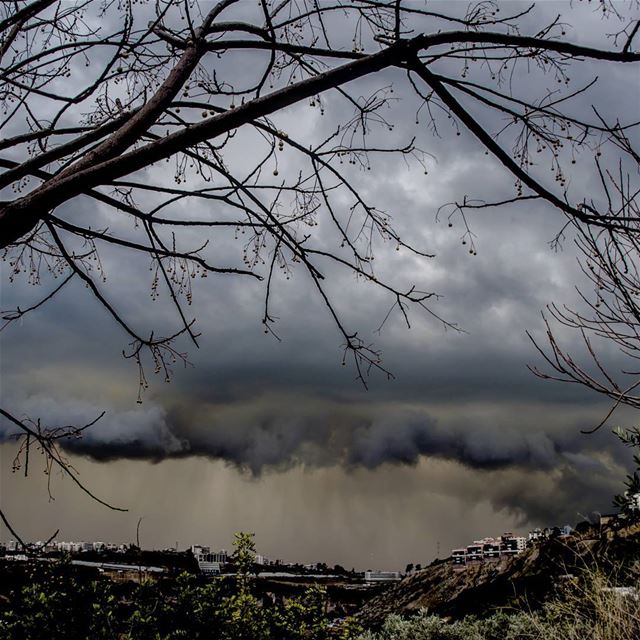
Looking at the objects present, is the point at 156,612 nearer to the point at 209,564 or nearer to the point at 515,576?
the point at 209,564

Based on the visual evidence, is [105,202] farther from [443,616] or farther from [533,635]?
[443,616]

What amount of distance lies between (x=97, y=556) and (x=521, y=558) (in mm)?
4148

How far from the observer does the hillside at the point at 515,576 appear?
5.83 metres

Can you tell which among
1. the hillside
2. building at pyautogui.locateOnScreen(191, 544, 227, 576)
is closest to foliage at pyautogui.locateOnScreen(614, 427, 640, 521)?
the hillside

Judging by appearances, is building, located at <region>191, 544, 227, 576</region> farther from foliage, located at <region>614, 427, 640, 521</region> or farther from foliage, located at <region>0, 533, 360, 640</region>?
foliage, located at <region>614, 427, 640, 521</region>

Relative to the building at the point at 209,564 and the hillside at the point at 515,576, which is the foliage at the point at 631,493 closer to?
the hillside at the point at 515,576

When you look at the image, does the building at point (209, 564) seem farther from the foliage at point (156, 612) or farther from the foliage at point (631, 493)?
the foliage at point (631, 493)

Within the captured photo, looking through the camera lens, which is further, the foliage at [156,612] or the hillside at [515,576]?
the hillside at [515,576]

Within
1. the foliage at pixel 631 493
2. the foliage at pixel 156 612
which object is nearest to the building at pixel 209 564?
the foliage at pixel 156 612

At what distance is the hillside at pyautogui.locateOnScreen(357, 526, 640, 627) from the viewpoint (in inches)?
230

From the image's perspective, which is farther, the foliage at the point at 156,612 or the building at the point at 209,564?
the building at the point at 209,564

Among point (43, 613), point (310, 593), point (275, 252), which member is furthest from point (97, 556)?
point (275, 252)

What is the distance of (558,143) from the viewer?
3.99m

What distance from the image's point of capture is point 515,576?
6.18 meters
